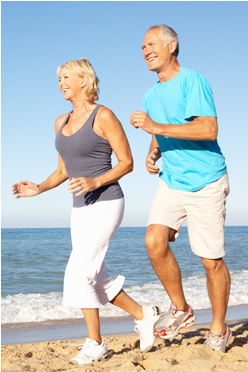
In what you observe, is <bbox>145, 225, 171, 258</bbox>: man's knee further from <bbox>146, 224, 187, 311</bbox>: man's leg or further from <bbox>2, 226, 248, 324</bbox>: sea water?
<bbox>2, 226, 248, 324</bbox>: sea water

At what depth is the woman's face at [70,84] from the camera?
10.0ft

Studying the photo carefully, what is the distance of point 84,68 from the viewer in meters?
3.05

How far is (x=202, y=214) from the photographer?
3115 millimetres

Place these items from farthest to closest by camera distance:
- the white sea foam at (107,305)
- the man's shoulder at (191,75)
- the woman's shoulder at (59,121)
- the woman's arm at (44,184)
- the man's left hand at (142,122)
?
the white sea foam at (107,305) → the woman's shoulder at (59,121) → the woman's arm at (44,184) → the man's shoulder at (191,75) → the man's left hand at (142,122)

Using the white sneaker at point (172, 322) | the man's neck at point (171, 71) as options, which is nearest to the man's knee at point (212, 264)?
the white sneaker at point (172, 322)

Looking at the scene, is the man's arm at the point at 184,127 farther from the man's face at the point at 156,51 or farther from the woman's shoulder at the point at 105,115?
the man's face at the point at 156,51

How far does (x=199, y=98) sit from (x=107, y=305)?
4768 mm

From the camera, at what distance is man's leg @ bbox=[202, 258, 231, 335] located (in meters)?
3.12

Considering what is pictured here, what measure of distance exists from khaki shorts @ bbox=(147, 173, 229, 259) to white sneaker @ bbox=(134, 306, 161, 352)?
0.57 m

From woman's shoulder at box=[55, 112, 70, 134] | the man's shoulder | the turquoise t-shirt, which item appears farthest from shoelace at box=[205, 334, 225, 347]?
woman's shoulder at box=[55, 112, 70, 134]

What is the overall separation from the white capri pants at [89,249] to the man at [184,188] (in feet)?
1.40

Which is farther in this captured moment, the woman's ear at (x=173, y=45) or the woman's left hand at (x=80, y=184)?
the woman's ear at (x=173, y=45)

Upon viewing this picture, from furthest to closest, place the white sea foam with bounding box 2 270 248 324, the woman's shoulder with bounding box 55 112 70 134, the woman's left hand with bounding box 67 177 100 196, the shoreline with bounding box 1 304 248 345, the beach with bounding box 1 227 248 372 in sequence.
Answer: the white sea foam with bounding box 2 270 248 324, the shoreline with bounding box 1 304 248 345, the woman's shoulder with bounding box 55 112 70 134, the beach with bounding box 1 227 248 372, the woman's left hand with bounding box 67 177 100 196

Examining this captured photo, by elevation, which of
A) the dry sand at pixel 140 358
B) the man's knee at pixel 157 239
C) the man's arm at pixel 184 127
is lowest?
the dry sand at pixel 140 358
